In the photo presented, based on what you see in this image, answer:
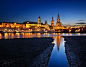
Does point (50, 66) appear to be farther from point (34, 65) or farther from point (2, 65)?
point (2, 65)

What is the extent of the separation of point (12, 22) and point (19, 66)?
406 feet

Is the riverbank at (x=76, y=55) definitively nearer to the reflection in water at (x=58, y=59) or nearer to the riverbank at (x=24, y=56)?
the reflection in water at (x=58, y=59)

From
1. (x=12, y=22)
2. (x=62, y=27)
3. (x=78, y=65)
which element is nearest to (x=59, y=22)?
(x=62, y=27)

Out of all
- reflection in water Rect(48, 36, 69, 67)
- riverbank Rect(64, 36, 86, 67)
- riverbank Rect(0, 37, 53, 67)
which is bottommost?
reflection in water Rect(48, 36, 69, 67)

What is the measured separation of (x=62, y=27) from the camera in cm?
13625

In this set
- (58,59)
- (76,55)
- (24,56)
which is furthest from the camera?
(76,55)

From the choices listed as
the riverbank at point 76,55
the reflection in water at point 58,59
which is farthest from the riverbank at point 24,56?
the riverbank at point 76,55

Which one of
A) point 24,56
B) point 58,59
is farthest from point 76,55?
point 24,56

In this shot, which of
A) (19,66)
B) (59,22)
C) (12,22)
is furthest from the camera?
(59,22)

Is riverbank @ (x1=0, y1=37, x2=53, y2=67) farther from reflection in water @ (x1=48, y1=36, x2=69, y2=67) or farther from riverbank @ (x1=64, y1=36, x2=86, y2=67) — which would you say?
riverbank @ (x1=64, y1=36, x2=86, y2=67)

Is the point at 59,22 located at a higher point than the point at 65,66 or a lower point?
higher

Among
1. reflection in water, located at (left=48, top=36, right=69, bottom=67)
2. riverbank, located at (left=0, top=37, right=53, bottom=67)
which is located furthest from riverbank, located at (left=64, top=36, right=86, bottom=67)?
riverbank, located at (left=0, top=37, right=53, bottom=67)

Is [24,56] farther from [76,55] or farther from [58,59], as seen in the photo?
[76,55]

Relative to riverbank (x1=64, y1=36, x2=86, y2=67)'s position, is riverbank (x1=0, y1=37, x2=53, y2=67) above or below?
above
